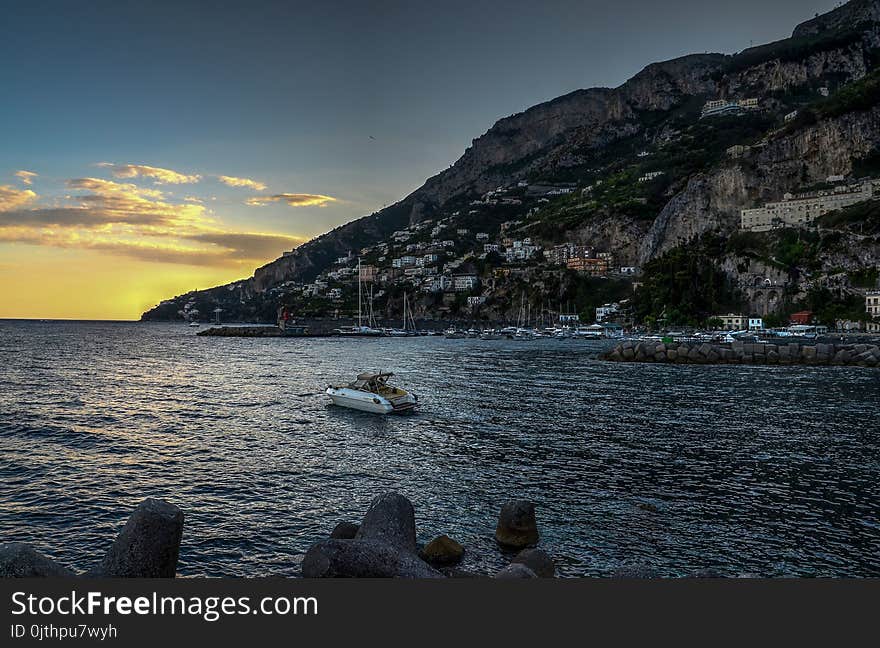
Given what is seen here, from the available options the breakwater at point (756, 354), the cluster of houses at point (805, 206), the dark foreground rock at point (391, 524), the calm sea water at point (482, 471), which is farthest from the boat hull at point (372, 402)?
the cluster of houses at point (805, 206)

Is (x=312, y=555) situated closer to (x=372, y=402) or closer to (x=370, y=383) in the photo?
(x=372, y=402)

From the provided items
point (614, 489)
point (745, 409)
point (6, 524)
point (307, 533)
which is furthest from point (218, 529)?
point (745, 409)

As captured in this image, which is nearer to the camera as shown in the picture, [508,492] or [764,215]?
[508,492]

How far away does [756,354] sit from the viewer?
2662 inches

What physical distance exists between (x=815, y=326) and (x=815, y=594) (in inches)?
5069

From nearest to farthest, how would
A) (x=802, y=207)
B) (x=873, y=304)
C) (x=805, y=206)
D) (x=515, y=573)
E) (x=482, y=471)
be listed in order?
(x=515, y=573), (x=482, y=471), (x=873, y=304), (x=805, y=206), (x=802, y=207)

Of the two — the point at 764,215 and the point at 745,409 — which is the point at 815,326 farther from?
the point at 745,409

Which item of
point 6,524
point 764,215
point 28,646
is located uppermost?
point 764,215

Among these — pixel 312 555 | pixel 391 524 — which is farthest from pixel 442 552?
pixel 312 555

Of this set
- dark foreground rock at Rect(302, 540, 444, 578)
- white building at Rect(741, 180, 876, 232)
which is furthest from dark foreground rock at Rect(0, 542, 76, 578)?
white building at Rect(741, 180, 876, 232)

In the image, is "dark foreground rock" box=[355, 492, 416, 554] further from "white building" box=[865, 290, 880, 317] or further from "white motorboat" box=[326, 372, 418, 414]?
"white building" box=[865, 290, 880, 317]

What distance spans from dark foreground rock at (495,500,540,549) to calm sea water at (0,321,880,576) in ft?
1.54

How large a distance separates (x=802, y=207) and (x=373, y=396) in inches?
6528

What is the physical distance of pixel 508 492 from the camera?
750 inches
